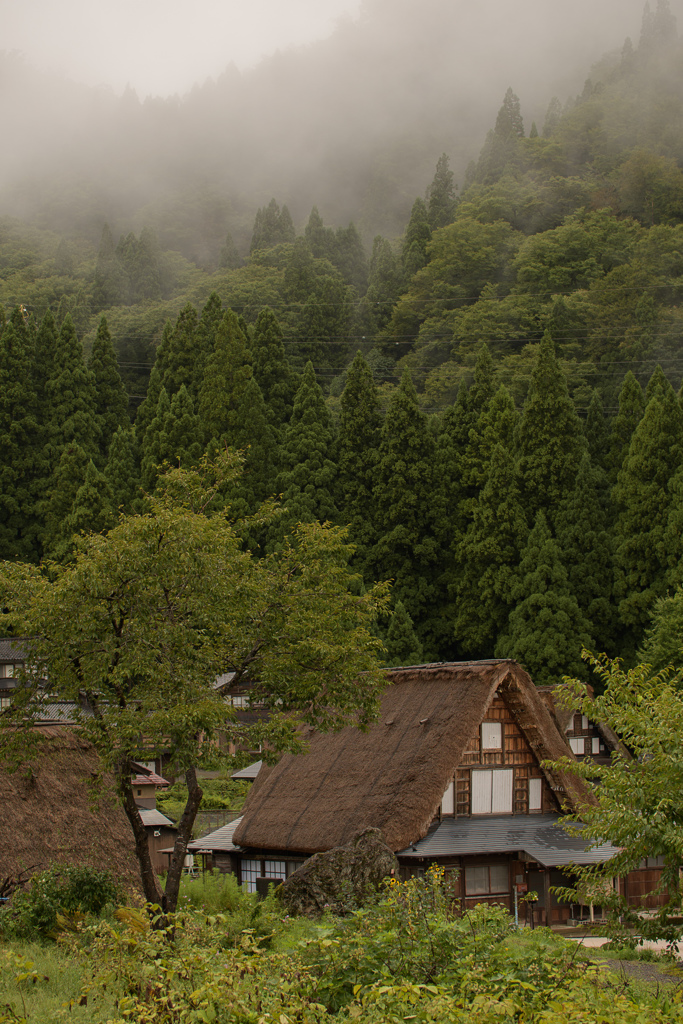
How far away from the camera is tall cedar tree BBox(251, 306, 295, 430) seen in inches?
1896

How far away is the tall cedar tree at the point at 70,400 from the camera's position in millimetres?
46375

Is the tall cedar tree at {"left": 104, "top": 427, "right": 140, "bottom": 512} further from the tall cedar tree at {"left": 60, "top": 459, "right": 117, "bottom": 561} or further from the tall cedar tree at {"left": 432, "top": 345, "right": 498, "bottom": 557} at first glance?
the tall cedar tree at {"left": 432, "top": 345, "right": 498, "bottom": 557}

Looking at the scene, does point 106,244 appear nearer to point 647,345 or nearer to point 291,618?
point 647,345

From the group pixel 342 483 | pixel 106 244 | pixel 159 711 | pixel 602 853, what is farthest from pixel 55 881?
pixel 106 244

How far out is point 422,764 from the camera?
19328mm

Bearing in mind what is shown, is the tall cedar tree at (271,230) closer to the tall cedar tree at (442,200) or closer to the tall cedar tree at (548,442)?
the tall cedar tree at (442,200)

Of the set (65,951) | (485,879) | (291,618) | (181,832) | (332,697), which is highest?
(291,618)

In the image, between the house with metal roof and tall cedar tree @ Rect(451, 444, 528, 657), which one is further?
tall cedar tree @ Rect(451, 444, 528, 657)

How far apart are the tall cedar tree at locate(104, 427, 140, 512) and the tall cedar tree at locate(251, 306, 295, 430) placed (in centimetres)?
752

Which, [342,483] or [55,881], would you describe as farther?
[342,483]

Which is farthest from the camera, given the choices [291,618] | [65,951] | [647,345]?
[647,345]

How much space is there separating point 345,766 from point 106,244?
77.3 meters

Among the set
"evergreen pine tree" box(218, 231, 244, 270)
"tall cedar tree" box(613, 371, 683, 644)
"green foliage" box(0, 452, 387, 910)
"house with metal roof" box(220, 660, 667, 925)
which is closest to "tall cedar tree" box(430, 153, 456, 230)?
"evergreen pine tree" box(218, 231, 244, 270)

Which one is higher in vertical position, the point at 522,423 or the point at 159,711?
the point at 522,423
